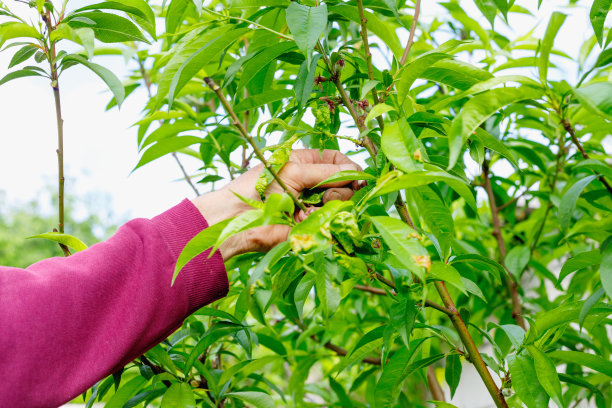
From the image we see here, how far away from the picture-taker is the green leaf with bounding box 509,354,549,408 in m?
0.67

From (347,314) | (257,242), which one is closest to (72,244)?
(257,242)

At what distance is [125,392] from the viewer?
0.92 m

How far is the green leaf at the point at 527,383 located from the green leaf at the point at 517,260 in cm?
56

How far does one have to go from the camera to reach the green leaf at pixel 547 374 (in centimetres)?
64

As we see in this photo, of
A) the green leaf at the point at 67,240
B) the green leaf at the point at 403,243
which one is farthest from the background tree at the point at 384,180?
the green leaf at the point at 67,240

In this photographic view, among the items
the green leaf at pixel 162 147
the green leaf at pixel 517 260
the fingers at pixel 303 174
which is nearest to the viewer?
the fingers at pixel 303 174

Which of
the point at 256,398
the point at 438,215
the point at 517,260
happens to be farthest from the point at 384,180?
the point at 517,260

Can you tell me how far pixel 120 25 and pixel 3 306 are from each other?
1.57 ft

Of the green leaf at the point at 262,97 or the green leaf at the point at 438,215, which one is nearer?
the green leaf at the point at 438,215

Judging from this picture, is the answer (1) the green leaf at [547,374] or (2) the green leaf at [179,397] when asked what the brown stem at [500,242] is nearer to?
(1) the green leaf at [547,374]

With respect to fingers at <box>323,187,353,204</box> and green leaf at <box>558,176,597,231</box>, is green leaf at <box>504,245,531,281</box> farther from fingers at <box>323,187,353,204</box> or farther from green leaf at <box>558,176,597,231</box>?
fingers at <box>323,187,353,204</box>

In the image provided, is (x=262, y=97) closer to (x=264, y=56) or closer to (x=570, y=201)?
(x=264, y=56)

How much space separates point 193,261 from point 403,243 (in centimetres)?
42

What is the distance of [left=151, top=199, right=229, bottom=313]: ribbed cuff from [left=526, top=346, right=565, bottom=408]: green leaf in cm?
46
